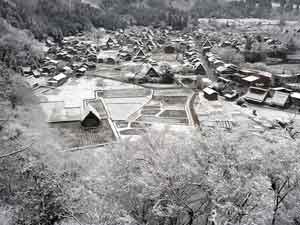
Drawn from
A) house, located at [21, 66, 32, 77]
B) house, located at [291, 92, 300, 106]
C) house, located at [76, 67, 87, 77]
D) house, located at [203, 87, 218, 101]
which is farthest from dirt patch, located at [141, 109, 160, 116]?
house, located at [21, 66, 32, 77]

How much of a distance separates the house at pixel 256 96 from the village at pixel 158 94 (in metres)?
0.09

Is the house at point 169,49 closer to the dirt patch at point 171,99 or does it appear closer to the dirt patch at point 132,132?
A: the dirt patch at point 171,99

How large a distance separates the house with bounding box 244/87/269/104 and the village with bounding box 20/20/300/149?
9cm

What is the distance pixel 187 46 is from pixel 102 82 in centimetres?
2555

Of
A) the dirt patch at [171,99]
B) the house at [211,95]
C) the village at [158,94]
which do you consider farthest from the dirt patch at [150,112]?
the house at [211,95]

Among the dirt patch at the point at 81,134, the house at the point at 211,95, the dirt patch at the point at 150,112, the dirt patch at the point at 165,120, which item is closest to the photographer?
the dirt patch at the point at 81,134

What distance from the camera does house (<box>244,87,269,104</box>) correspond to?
84.3 feet

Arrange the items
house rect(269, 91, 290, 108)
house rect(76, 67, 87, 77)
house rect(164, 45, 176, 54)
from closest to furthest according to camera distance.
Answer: house rect(269, 91, 290, 108) < house rect(76, 67, 87, 77) < house rect(164, 45, 176, 54)

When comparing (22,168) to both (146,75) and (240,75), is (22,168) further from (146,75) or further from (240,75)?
(240,75)

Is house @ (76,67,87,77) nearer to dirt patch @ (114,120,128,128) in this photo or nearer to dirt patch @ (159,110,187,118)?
Answer: dirt patch @ (114,120,128,128)

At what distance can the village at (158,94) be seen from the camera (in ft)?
69.1

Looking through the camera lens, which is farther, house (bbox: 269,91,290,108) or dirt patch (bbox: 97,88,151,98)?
dirt patch (bbox: 97,88,151,98)

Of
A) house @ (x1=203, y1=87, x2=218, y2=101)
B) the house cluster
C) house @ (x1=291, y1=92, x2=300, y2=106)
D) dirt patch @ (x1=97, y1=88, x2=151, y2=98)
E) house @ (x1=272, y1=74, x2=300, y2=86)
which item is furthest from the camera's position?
house @ (x1=272, y1=74, x2=300, y2=86)

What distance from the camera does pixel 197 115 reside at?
2323 cm
